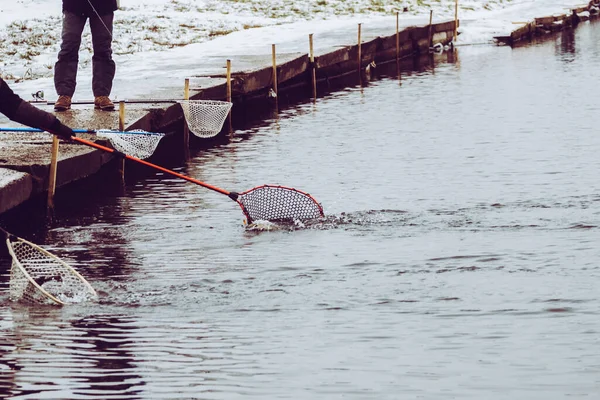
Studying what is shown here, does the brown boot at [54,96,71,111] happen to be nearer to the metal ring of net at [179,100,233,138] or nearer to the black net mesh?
the metal ring of net at [179,100,233,138]

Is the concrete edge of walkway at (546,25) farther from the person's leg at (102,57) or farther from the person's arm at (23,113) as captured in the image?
the person's arm at (23,113)

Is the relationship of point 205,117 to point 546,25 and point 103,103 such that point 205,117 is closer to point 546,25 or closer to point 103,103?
Answer: point 103,103

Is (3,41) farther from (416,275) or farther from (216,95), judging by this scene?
(416,275)

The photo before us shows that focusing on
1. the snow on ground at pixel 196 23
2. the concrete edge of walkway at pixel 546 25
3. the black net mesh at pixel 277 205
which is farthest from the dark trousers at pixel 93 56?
the concrete edge of walkway at pixel 546 25

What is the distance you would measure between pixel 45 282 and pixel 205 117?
5926 millimetres

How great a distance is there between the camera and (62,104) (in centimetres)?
1580

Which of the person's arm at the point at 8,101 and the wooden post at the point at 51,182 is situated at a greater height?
the person's arm at the point at 8,101

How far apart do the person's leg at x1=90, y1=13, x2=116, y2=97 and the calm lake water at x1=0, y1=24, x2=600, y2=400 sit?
142 centimetres

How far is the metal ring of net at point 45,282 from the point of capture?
9.09m

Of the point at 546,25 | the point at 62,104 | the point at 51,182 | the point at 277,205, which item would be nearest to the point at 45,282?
the point at 277,205

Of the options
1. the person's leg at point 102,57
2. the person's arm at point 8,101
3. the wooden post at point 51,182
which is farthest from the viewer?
the person's leg at point 102,57

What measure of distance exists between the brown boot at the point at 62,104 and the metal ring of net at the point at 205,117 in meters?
1.43

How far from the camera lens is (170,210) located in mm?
12656

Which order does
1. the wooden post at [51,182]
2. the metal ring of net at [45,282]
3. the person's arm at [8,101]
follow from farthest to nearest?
the wooden post at [51,182] < the person's arm at [8,101] < the metal ring of net at [45,282]
